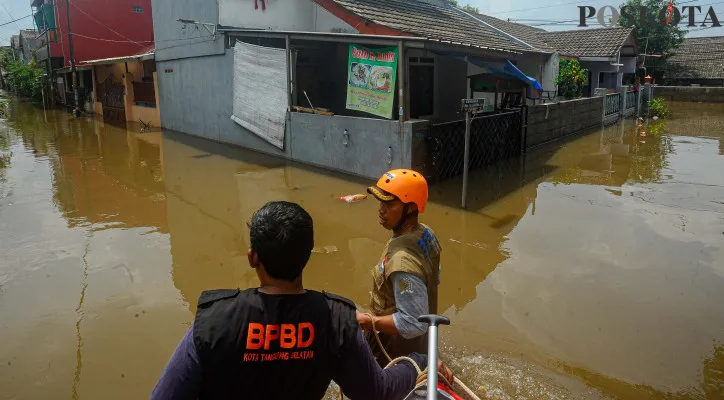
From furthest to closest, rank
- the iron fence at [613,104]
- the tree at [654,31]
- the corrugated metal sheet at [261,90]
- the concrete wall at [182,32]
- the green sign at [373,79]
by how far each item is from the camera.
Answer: the tree at [654,31] → the iron fence at [613,104] → the concrete wall at [182,32] → the corrugated metal sheet at [261,90] → the green sign at [373,79]

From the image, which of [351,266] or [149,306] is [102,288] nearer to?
[149,306]

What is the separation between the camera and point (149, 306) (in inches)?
203

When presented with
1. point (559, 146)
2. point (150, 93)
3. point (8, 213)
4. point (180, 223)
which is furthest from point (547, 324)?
point (150, 93)

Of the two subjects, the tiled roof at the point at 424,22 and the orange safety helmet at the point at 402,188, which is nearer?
the orange safety helmet at the point at 402,188

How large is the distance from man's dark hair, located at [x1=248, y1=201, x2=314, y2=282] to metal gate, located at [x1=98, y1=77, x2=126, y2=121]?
23.7 metres

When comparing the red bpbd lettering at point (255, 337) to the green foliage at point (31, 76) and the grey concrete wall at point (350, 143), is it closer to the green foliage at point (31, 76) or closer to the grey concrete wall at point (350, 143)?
the grey concrete wall at point (350, 143)

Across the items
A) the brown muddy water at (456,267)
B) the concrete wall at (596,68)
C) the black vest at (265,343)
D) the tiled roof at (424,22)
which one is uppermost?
the tiled roof at (424,22)

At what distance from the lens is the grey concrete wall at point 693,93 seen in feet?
95.7

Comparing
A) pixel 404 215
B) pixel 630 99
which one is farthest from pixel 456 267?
pixel 630 99

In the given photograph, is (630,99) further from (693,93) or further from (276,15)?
(276,15)

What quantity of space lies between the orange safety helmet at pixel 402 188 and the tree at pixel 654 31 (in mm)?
35761

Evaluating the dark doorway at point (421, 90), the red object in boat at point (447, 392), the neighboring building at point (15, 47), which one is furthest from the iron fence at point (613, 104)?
the neighboring building at point (15, 47)

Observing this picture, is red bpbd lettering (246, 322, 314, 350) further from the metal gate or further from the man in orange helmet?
the metal gate

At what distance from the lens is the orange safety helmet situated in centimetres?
251
